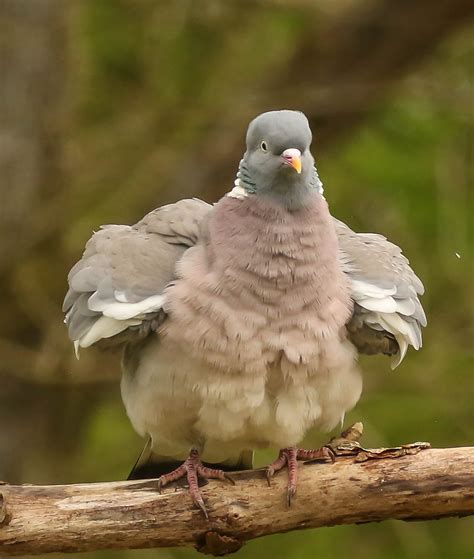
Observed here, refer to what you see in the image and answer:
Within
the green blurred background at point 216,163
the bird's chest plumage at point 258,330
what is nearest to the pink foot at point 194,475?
the bird's chest plumage at point 258,330

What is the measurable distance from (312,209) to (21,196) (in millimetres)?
2617

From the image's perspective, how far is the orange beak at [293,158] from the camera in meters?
3.70

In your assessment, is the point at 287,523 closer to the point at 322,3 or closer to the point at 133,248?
the point at 133,248

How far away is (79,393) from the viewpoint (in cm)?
659

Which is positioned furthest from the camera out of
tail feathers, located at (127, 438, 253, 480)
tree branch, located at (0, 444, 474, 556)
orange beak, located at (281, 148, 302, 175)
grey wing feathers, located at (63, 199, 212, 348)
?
tail feathers, located at (127, 438, 253, 480)

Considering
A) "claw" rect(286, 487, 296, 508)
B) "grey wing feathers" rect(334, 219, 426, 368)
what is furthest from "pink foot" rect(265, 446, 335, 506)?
"grey wing feathers" rect(334, 219, 426, 368)

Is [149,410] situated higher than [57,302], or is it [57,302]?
[57,302]

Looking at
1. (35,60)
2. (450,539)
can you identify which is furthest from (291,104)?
(450,539)

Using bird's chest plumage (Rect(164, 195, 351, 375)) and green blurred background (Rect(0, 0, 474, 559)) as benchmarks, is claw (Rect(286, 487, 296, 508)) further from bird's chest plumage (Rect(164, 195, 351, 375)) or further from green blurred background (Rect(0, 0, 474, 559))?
green blurred background (Rect(0, 0, 474, 559))

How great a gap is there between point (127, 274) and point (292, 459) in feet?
2.69

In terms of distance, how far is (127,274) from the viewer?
3865 millimetres

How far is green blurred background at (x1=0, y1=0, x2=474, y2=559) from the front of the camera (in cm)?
613

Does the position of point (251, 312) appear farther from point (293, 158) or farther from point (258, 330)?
point (293, 158)

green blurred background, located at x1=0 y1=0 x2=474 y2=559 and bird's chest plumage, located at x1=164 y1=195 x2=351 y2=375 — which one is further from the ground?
green blurred background, located at x1=0 y1=0 x2=474 y2=559
